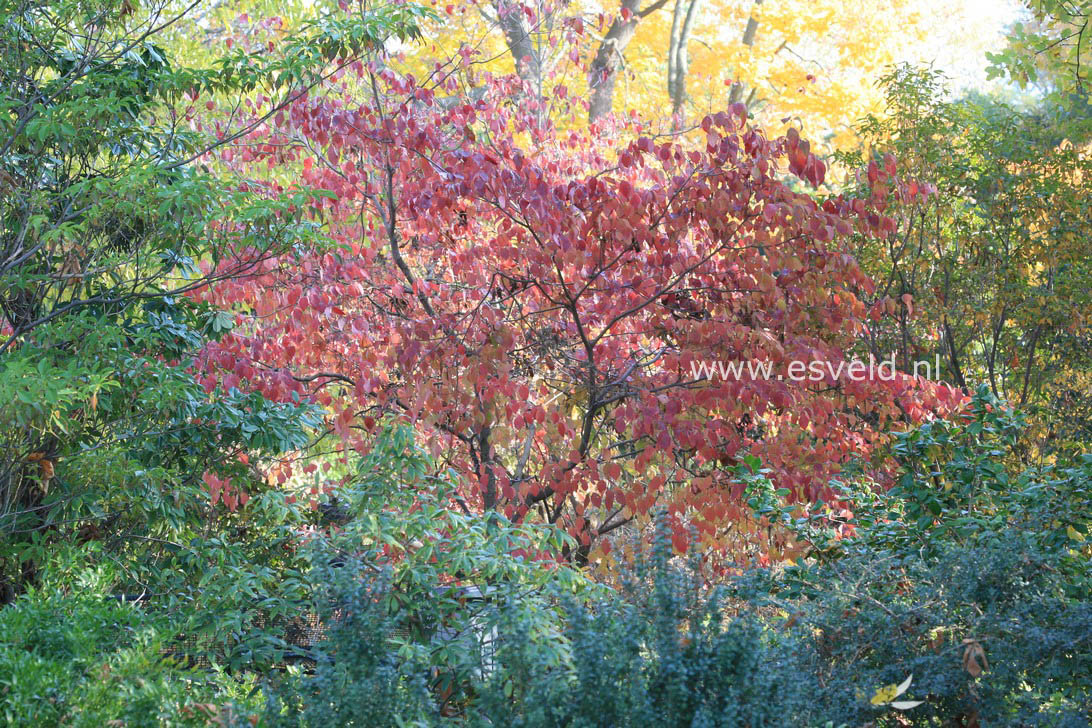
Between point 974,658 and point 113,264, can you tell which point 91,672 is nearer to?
point 113,264

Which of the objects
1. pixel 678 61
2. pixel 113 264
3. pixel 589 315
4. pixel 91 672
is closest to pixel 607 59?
pixel 678 61

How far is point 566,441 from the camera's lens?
620 cm

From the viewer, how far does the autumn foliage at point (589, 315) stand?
15.1 ft

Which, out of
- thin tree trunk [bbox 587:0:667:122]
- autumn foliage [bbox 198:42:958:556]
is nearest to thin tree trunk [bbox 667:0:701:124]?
thin tree trunk [bbox 587:0:667:122]

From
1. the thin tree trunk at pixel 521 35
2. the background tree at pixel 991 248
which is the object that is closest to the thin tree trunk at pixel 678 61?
the thin tree trunk at pixel 521 35

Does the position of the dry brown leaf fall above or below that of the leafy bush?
above

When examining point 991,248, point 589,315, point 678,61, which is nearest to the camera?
point 589,315

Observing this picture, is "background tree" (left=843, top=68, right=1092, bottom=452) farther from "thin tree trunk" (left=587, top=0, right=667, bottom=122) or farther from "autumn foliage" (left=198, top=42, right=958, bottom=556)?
"thin tree trunk" (left=587, top=0, right=667, bottom=122)

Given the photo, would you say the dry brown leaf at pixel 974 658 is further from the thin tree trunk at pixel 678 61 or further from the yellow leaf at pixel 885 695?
the thin tree trunk at pixel 678 61

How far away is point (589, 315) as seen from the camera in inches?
208

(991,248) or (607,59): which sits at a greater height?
(607,59)

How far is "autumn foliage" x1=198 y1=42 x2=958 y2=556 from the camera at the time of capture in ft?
15.1

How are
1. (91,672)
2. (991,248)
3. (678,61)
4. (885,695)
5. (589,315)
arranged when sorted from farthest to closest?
1. (678,61)
2. (991,248)
3. (589,315)
4. (91,672)
5. (885,695)

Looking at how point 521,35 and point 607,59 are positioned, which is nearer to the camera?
point 521,35
